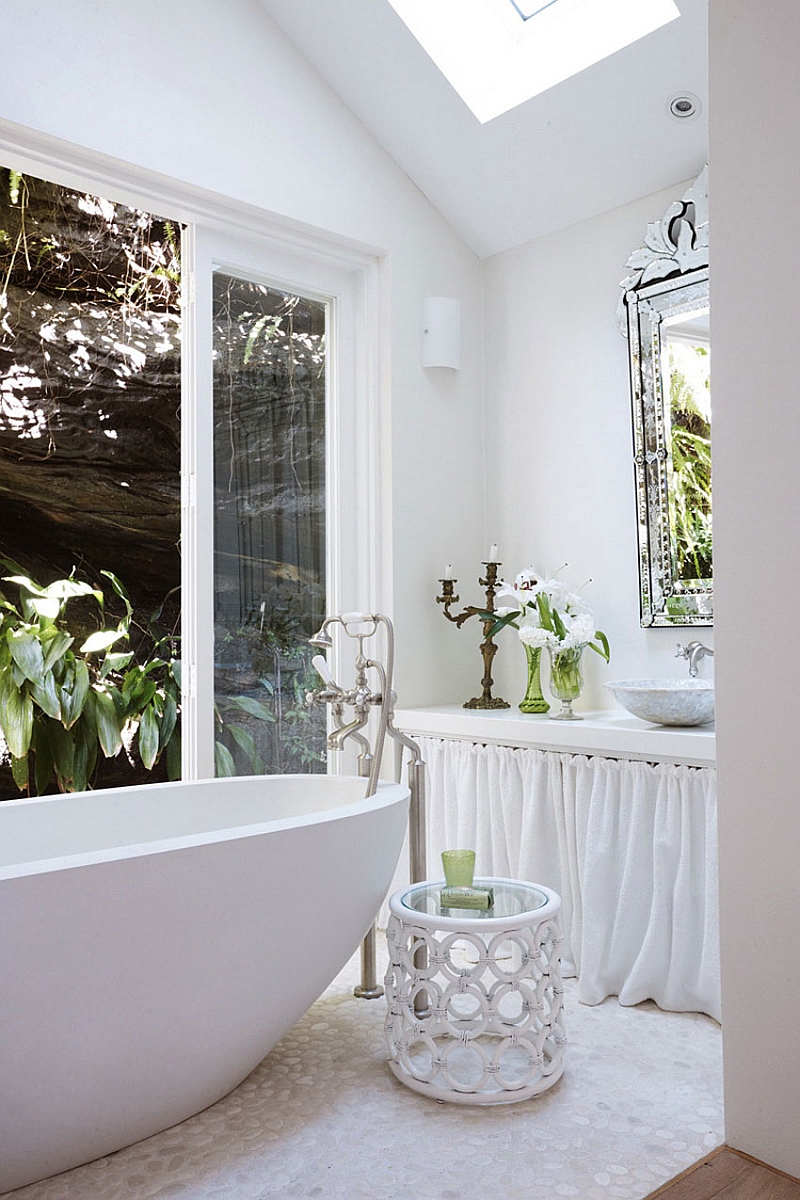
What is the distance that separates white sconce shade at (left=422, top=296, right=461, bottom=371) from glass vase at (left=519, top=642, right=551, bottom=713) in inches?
41.7

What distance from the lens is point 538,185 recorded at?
3.26m

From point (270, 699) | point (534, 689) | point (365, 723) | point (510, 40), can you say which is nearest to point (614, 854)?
point (534, 689)

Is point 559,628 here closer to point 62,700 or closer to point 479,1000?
point 479,1000

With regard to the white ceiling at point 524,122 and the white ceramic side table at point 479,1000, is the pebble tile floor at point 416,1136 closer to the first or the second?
the white ceramic side table at point 479,1000

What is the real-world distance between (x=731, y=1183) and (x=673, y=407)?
2.07 metres

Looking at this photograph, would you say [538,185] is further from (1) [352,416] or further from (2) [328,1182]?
(2) [328,1182]

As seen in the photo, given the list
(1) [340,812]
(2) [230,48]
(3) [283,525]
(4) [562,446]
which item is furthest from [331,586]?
(2) [230,48]

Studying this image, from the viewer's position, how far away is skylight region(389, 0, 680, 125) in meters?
2.80

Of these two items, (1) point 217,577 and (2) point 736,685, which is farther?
(1) point 217,577

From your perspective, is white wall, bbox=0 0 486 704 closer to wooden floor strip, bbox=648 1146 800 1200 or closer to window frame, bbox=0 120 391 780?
window frame, bbox=0 120 391 780

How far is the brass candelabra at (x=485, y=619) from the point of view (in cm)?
328

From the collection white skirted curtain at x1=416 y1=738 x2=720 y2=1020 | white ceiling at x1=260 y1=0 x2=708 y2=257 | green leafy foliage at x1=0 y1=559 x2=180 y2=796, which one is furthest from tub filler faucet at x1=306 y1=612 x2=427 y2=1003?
white ceiling at x1=260 y1=0 x2=708 y2=257

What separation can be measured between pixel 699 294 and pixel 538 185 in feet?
2.34

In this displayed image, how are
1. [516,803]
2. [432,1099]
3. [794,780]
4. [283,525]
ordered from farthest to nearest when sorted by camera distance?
[283,525]
[516,803]
[432,1099]
[794,780]
